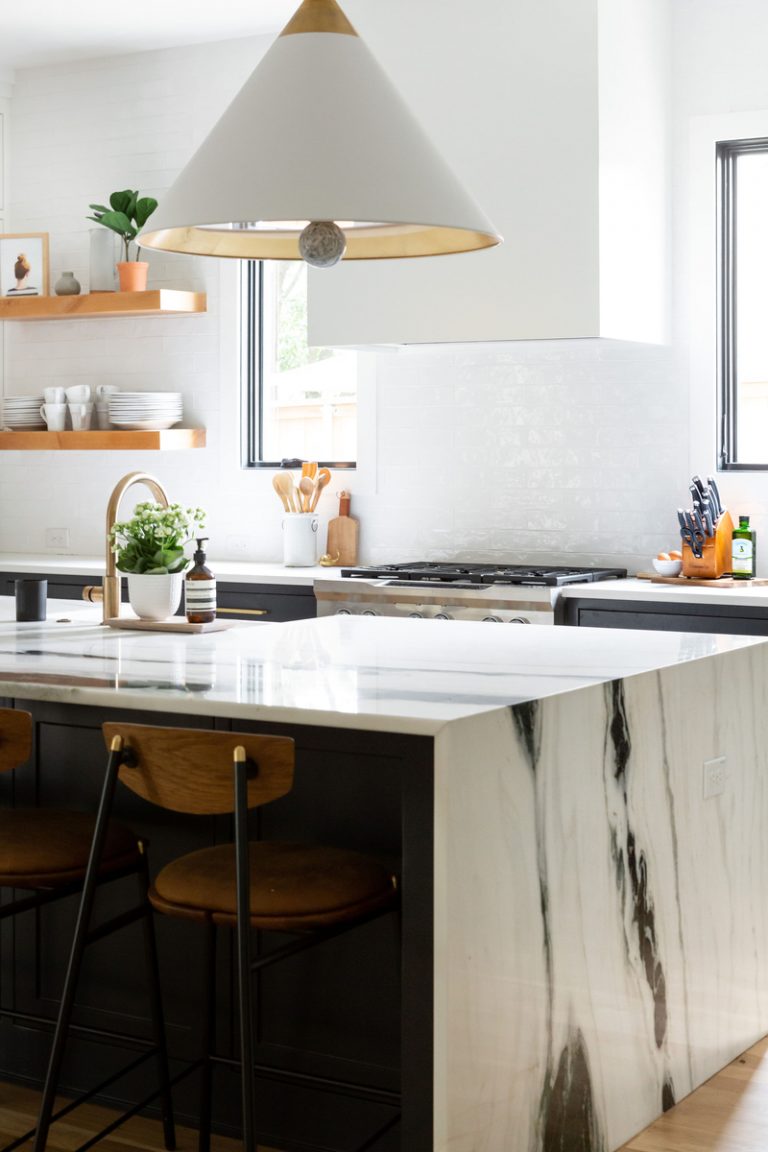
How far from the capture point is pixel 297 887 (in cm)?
260

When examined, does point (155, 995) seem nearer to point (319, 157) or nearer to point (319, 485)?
point (319, 157)

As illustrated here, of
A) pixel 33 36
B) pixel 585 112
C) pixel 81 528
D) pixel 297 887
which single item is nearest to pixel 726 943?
pixel 297 887

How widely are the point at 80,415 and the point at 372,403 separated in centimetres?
132

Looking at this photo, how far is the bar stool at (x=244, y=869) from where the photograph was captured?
2428 mm

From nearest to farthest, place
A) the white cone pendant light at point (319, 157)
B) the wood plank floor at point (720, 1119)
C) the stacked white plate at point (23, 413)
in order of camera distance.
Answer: the white cone pendant light at point (319, 157) < the wood plank floor at point (720, 1119) < the stacked white plate at point (23, 413)

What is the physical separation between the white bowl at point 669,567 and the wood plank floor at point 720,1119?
6.66 feet

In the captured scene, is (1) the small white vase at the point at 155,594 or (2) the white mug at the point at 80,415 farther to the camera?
(2) the white mug at the point at 80,415

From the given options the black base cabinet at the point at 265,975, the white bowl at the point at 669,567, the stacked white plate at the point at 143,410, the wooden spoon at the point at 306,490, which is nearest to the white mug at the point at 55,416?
the stacked white plate at the point at 143,410

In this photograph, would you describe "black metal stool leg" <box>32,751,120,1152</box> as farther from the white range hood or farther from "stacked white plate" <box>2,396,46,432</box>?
"stacked white plate" <box>2,396,46,432</box>

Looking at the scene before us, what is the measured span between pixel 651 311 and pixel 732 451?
1.89ft

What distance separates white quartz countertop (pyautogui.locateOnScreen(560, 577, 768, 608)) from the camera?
14.9ft

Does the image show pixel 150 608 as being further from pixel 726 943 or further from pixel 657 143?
pixel 657 143

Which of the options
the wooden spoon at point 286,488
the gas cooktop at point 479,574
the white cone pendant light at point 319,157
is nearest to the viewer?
the white cone pendant light at point 319,157

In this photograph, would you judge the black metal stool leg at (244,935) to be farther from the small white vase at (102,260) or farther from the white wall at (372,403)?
the small white vase at (102,260)
